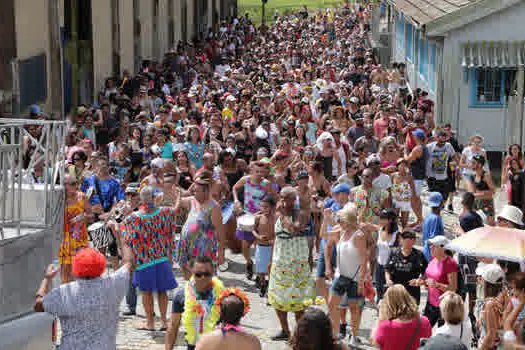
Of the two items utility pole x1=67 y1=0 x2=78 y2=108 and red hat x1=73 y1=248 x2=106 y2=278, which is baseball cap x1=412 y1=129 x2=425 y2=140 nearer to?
red hat x1=73 y1=248 x2=106 y2=278

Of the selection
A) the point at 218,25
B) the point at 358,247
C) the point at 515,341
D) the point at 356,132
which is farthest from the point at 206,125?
the point at 218,25

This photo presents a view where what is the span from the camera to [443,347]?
6398 mm

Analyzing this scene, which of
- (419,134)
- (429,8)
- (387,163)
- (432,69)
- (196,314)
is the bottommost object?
(196,314)

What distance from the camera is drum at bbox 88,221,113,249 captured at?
1134 cm

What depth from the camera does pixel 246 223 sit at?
11469 millimetres

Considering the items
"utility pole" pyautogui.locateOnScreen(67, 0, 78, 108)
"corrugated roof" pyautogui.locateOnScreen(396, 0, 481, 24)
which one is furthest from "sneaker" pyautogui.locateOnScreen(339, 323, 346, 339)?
"utility pole" pyautogui.locateOnScreen(67, 0, 78, 108)

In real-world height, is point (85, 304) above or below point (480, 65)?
below

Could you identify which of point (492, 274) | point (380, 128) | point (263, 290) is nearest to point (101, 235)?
point (263, 290)

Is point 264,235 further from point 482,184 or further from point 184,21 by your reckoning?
point 184,21

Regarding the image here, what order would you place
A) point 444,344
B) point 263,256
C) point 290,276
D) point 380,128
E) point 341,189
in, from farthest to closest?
point 380,128 → point 263,256 → point 341,189 → point 290,276 → point 444,344

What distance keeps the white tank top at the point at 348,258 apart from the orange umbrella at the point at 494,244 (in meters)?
0.91

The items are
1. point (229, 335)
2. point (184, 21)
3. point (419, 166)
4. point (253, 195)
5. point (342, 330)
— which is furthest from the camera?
point (184, 21)

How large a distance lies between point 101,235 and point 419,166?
19.5 feet

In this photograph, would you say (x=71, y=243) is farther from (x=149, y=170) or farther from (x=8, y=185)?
(x=149, y=170)
